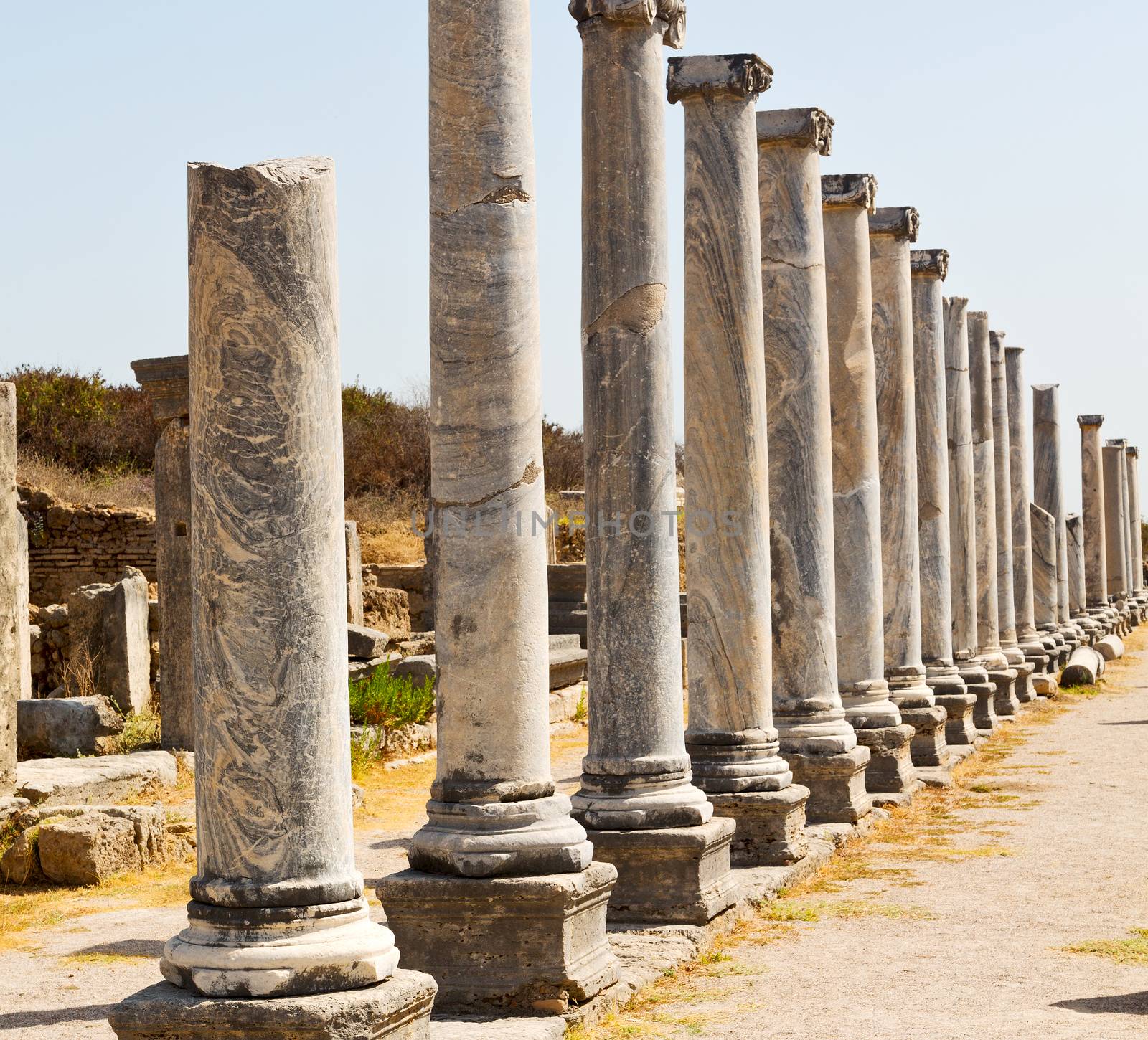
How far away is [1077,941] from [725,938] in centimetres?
188

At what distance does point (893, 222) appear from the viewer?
16297mm

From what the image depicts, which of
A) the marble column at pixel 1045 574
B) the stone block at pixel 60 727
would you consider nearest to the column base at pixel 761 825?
the stone block at pixel 60 727

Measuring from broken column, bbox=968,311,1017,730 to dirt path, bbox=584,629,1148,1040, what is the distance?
25.3 ft

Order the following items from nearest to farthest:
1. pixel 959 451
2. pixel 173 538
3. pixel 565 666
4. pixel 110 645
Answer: pixel 173 538 < pixel 110 645 < pixel 959 451 < pixel 565 666

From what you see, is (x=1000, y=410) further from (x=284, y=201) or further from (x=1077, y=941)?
(x=284, y=201)

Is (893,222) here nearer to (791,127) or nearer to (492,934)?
(791,127)

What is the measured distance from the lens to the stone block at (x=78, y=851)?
36.4 ft

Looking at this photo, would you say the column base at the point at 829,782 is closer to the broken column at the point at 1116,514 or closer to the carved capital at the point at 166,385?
the carved capital at the point at 166,385

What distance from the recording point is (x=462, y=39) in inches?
272

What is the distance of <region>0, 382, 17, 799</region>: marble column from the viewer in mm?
11781

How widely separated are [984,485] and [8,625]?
15.7 m

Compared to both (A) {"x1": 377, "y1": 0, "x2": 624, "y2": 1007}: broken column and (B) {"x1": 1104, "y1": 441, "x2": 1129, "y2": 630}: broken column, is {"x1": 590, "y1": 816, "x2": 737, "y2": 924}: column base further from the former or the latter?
(B) {"x1": 1104, "y1": 441, "x2": 1129, "y2": 630}: broken column

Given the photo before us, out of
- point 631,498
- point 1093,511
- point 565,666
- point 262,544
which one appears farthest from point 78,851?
point 1093,511

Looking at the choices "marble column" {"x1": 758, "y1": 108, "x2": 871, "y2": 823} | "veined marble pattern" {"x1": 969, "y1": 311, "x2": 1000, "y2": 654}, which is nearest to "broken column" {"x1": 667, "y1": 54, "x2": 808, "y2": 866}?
"marble column" {"x1": 758, "y1": 108, "x2": 871, "y2": 823}
